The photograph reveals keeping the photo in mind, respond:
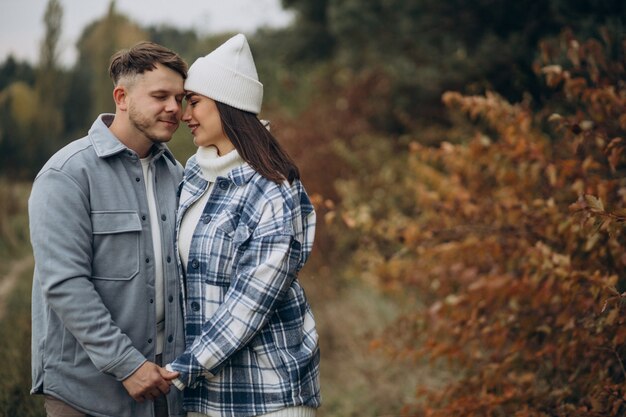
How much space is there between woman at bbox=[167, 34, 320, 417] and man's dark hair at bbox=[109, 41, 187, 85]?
0.36 ft

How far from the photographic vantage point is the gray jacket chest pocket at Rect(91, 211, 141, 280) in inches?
109

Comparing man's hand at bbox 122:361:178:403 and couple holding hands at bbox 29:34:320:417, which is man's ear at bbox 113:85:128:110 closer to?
couple holding hands at bbox 29:34:320:417

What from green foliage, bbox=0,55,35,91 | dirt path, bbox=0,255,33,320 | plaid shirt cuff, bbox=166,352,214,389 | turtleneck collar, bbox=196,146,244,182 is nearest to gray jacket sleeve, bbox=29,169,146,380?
plaid shirt cuff, bbox=166,352,214,389

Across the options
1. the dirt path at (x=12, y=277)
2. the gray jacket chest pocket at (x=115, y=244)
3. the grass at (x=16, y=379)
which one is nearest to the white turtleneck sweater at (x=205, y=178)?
the gray jacket chest pocket at (x=115, y=244)

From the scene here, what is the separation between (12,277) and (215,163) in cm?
783

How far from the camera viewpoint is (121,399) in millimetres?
2777

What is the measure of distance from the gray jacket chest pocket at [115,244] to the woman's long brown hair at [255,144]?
0.53 m

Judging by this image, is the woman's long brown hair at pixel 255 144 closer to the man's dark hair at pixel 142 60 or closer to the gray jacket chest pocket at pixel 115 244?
the man's dark hair at pixel 142 60

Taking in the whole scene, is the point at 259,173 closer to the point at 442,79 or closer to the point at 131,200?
the point at 131,200

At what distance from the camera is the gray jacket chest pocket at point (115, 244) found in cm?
276

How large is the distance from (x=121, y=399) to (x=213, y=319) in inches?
20.5

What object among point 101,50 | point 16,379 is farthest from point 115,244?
point 101,50

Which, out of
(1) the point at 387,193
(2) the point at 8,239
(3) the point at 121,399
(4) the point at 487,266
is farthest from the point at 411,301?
(2) the point at 8,239

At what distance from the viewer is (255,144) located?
2916 millimetres
